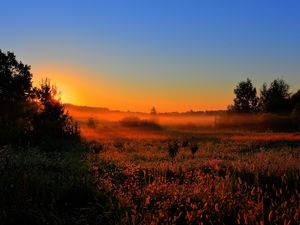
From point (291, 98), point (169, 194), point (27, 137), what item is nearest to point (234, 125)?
point (291, 98)

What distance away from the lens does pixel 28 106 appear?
37812 mm

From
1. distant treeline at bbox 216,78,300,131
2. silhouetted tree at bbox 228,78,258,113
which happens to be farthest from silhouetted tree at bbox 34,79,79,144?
silhouetted tree at bbox 228,78,258,113

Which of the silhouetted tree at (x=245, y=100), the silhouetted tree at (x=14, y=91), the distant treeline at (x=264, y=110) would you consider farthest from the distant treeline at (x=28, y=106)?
the silhouetted tree at (x=245, y=100)

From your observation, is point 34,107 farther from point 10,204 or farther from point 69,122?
point 10,204

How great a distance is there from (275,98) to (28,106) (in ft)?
166

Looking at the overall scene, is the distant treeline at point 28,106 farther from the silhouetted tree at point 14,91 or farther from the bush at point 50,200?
the bush at point 50,200

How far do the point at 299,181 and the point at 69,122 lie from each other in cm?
2916

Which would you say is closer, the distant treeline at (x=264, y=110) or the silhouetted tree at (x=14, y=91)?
the silhouetted tree at (x=14, y=91)

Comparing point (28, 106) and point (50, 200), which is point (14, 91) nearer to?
point (28, 106)

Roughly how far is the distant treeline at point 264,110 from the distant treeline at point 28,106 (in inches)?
1436

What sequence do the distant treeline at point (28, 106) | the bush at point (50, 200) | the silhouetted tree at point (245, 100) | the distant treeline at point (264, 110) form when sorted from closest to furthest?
1. the bush at point (50, 200)
2. the distant treeline at point (28, 106)
3. the distant treeline at point (264, 110)
4. the silhouetted tree at point (245, 100)

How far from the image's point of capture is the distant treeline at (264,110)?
2667 inches

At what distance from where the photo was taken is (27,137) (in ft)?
101

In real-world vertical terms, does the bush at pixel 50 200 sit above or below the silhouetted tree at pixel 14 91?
below
